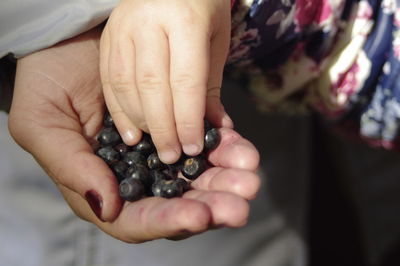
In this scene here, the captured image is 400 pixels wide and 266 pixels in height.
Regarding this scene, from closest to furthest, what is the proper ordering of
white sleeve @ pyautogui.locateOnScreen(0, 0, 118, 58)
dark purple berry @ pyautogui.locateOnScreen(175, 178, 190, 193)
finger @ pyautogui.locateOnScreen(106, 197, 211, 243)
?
finger @ pyautogui.locateOnScreen(106, 197, 211, 243) → dark purple berry @ pyautogui.locateOnScreen(175, 178, 190, 193) → white sleeve @ pyautogui.locateOnScreen(0, 0, 118, 58)

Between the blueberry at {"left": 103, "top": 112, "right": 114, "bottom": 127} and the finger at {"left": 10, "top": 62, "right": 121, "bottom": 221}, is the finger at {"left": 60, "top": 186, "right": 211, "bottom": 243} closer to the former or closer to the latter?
the finger at {"left": 10, "top": 62, "right": 121, "bottom": 221}

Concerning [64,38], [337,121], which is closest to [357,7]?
[337,121]

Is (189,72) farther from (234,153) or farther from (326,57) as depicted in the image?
(326,57)

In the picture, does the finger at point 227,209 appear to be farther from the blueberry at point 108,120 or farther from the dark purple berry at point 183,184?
the blueberry at point 108,120

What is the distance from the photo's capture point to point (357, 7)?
0.83m

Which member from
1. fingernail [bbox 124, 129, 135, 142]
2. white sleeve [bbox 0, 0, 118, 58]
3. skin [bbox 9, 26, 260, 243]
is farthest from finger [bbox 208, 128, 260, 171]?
white sleeve [bbox 0, 0, 118, 58]

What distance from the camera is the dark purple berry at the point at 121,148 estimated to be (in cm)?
67

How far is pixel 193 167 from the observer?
0.63 m

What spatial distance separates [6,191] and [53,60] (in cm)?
32

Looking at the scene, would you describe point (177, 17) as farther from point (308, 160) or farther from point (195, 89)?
point (308, 160)

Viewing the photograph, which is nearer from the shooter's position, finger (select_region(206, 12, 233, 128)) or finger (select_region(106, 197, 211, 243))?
finger (select_region(106, 197, 211, 243))

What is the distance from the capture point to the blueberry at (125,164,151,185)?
62 centimetres

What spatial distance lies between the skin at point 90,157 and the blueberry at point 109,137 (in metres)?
0.02

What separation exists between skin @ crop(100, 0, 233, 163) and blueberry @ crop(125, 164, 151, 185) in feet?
0.09
